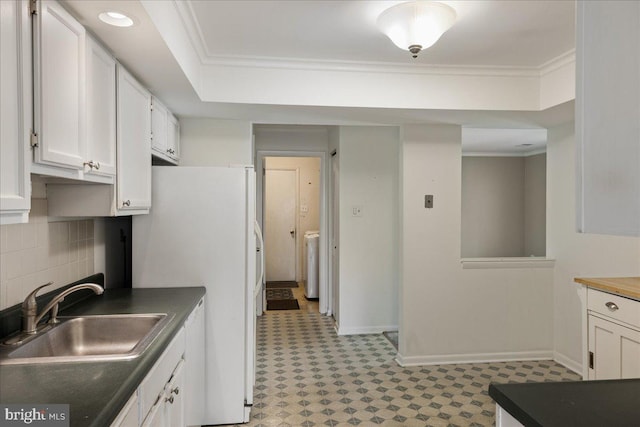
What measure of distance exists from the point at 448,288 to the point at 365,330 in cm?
124

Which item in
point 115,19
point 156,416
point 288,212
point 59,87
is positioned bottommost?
point 156,416

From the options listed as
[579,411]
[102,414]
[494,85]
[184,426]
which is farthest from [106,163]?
[494,85]

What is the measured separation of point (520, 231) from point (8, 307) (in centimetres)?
759

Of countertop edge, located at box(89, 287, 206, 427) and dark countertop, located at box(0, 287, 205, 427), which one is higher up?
dark countertop, located at box(0, 287, 205, 427)

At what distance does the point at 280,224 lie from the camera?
7195 millimetres

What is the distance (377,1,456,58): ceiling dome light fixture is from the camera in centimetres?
195

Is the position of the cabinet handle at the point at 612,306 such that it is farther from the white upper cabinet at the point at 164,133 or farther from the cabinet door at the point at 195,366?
the white upper cabinet at the point at 164,133

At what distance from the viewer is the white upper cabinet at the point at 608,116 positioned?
644mm

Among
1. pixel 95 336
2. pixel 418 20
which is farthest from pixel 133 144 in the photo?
pixel 418 20

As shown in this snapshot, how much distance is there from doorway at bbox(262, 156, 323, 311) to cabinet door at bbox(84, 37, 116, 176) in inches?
205

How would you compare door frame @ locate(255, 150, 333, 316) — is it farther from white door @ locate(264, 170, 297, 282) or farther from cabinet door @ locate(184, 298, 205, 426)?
cabinet door @ locate(184, 298, 205, 426)

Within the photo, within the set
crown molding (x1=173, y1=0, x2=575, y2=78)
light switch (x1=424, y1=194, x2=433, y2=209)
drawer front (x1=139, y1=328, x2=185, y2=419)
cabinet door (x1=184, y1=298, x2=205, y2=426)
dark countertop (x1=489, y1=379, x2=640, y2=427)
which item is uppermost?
crown molding (x1=173, y1=0, x2=575, y2=78)

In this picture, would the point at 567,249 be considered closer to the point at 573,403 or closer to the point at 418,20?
the point at 418,20

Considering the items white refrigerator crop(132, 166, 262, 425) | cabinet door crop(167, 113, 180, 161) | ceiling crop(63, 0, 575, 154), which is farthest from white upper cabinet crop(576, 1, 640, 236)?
cabinet door crop(167, 113, 180, 161)
